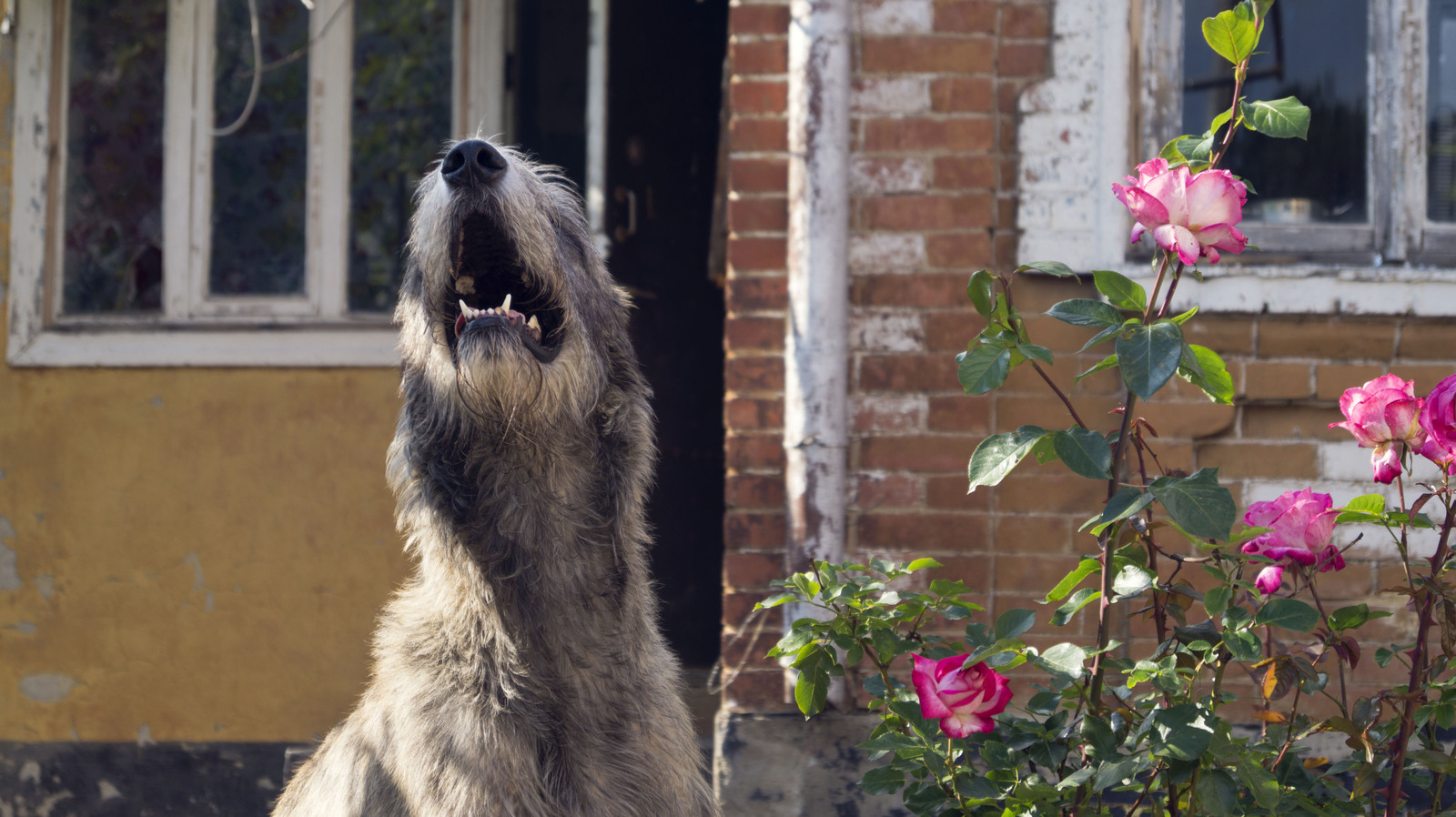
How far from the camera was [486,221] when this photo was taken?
200 centimetres

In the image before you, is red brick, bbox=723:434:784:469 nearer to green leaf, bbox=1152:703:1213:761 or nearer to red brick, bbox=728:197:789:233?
red brick, bbox=728:197:789:233

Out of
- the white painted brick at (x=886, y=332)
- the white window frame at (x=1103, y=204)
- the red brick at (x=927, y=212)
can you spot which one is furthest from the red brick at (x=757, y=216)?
the white window frame at (x=1103, y=204)

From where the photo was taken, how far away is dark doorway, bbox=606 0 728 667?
5176 millimetres

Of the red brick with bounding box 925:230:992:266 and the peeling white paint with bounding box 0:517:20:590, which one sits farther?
the peeling white paint with bounding box 0:517:20:590

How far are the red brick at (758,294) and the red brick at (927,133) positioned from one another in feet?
1.61

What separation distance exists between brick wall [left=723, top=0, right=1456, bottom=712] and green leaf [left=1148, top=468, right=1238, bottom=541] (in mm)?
1515

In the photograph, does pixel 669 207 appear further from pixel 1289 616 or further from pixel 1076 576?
pixel 1289 616

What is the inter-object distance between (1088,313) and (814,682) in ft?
2.73

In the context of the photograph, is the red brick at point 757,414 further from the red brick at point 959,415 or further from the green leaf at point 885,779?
the green leaf at point 885,779

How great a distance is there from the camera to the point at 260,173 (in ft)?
15.4

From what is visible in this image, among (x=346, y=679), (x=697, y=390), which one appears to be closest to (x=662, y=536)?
(x=697, y=390)

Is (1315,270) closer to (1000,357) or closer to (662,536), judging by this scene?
(1000,357)

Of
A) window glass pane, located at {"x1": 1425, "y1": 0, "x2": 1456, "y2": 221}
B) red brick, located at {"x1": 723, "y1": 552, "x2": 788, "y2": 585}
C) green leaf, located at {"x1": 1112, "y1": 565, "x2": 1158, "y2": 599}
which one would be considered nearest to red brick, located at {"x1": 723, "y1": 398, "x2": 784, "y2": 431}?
red brick, located at {"x1": 723, "y1": 552, "x2": 788, "y2": 585}

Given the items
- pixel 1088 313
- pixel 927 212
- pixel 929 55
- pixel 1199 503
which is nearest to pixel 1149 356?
pixel 1088 313
